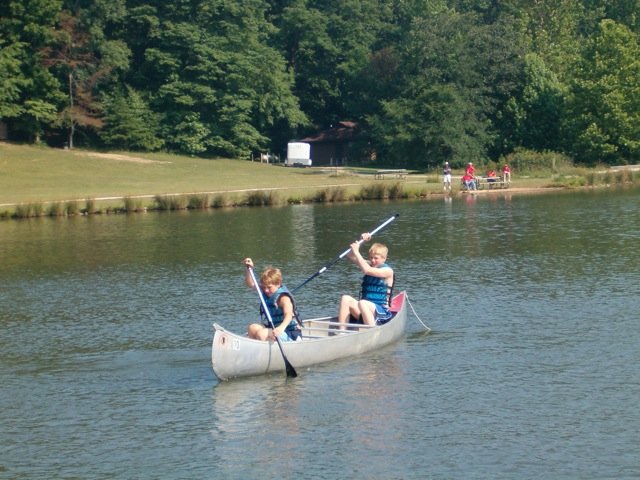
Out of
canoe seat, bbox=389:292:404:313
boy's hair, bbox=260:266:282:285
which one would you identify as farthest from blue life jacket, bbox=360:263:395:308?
boy's hair, bbox=260:266:282:285

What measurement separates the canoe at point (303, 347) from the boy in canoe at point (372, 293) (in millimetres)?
258

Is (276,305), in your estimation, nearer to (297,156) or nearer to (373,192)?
(373,192)

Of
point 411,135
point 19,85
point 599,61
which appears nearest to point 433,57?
point 411,135

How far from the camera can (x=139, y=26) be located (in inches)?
3627

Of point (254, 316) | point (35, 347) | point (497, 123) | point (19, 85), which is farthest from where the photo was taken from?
point (497, 123)

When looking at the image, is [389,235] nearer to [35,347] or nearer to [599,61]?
[35,347]

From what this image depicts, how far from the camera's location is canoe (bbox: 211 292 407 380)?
18219 millimetres

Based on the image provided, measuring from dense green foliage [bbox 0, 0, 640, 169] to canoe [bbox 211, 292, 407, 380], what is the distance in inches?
2454

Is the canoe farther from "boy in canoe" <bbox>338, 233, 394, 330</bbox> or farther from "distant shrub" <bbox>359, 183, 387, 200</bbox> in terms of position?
"distant shrub" <bbox>359, 183, 387, 200</bbox>

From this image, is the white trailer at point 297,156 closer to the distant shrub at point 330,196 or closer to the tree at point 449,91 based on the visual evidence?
the tree at point 449,91

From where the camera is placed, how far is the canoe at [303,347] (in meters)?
18.2

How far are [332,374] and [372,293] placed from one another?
2799mm

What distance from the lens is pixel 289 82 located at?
96875mm

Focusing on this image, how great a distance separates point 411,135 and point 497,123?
26.7 feet
